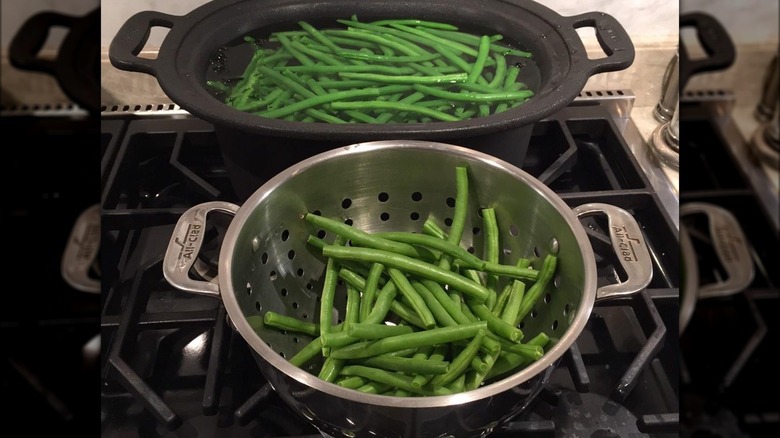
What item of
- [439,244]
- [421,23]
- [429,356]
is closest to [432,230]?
[439,244]

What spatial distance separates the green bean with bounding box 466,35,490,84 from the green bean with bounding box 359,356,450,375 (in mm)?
404

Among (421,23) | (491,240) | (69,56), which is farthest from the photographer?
(421,23)

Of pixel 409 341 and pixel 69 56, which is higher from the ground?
pixel 69 56

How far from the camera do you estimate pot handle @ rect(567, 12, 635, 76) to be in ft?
2.35

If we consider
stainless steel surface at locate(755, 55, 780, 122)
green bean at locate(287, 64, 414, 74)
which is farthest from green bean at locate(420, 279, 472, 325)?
stainless steel surface at locate(755, 55, 780, 122)

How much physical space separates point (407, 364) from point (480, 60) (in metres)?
0.45

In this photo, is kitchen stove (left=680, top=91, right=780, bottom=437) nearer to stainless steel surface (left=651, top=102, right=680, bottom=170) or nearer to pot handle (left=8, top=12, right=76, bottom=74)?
stainless steel surface (left=651, top=102, right=680, bottom=170)

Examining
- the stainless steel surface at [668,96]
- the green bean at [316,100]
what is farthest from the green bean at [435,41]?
the stainless steel surface at [668,96]

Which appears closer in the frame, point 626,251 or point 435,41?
point 626,251

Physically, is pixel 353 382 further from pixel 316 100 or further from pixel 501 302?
pixel 316 100

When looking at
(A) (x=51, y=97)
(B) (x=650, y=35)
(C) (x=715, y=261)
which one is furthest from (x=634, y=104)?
(A) (x=51, y=97)

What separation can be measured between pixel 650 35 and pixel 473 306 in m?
0.56

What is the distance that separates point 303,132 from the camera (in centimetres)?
64

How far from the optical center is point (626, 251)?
1.86 ft
